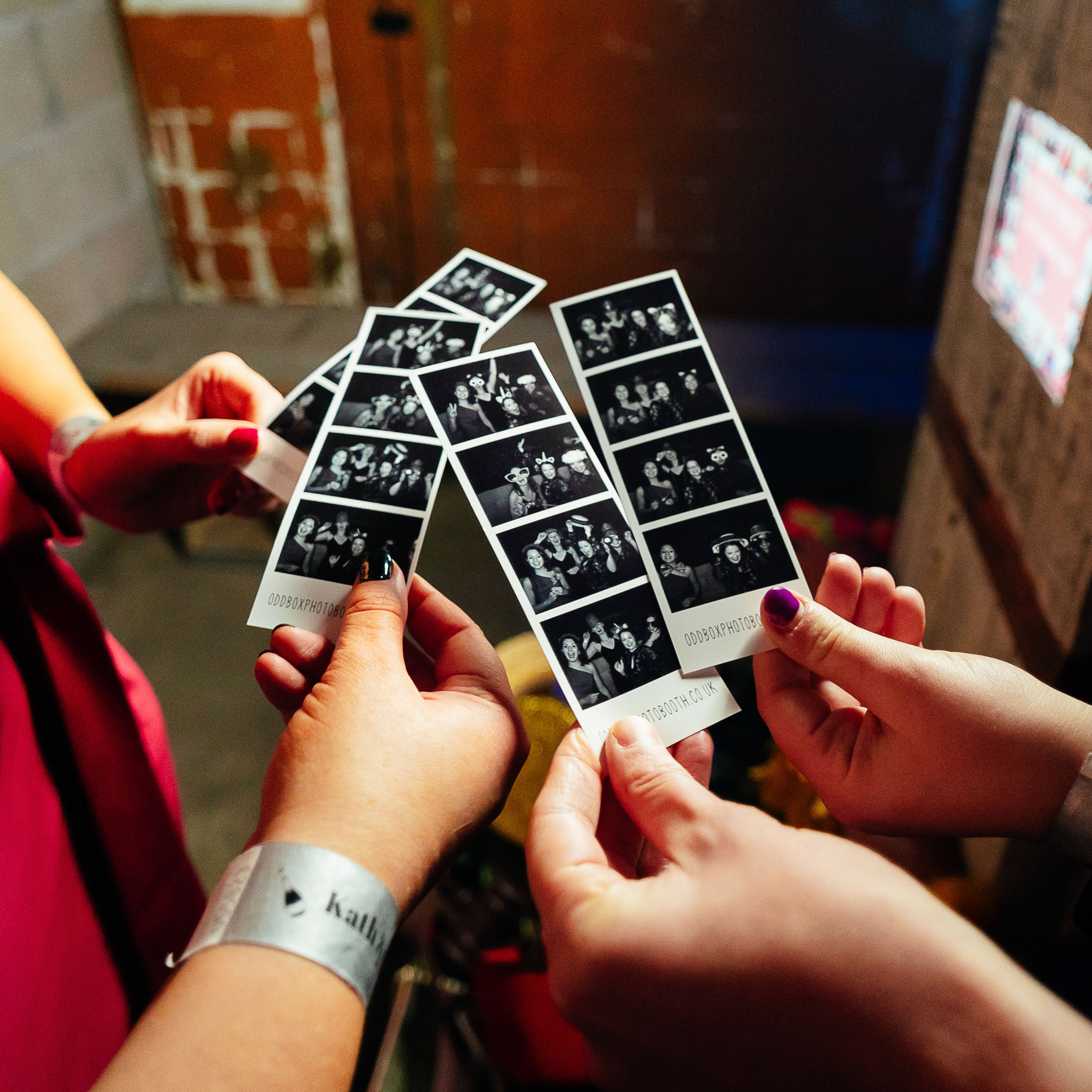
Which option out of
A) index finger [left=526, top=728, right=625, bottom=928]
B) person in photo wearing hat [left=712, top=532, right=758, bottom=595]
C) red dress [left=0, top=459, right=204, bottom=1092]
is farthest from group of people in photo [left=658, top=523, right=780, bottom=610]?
red dress [left=0, top=459, right=204, bottom=1092]

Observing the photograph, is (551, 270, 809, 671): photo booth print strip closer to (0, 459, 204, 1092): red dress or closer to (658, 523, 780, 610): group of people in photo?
(658, 523, 780, 610): group of people in photo

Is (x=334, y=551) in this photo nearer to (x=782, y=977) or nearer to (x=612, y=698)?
(x=612, y=698)

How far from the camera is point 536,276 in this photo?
0.73 m

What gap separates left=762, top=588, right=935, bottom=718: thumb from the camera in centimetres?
55

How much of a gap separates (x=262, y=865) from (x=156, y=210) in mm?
2086

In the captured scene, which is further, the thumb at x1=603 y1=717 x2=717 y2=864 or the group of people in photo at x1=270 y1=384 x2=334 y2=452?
the group of people in photo at x1=270 y1=384 x2=334 y2=452

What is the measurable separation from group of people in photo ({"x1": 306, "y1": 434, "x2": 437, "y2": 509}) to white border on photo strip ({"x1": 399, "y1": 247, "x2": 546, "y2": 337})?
0.42 feet

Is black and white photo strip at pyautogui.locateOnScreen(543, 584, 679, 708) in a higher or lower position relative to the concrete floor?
higher

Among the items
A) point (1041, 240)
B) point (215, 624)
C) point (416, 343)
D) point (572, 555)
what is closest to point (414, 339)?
point (416, 343)

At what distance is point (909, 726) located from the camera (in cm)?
55

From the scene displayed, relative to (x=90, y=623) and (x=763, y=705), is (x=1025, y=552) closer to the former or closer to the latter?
(x=763, y=705)

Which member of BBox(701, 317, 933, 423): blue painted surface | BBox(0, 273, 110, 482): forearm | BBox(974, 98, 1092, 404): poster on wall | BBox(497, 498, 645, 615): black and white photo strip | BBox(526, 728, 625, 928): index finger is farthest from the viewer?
BBox(701, 317, 933, 423): blue painted surface

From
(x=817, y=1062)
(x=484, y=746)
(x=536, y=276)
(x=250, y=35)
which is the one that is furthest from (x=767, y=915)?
(x=250, y=35)

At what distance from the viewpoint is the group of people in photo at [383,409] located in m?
0.61
